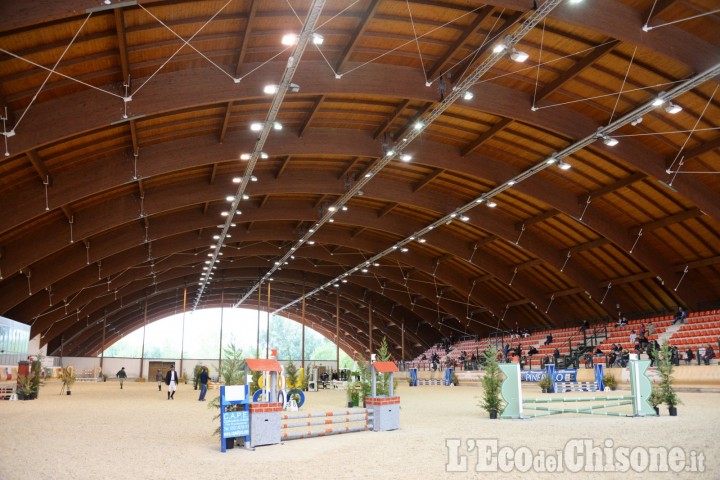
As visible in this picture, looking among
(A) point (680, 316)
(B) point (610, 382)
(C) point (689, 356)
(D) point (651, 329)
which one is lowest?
(B) point (610, 382)

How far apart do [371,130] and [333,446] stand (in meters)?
15.4

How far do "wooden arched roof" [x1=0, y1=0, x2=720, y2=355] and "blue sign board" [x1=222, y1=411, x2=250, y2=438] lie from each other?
365 inches

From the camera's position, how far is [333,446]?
10.9 metres

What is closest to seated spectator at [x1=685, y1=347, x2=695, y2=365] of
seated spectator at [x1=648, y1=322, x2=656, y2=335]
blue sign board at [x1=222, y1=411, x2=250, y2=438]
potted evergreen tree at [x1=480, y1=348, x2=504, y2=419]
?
seated spectator at [x1=648, y1=322, x2=656, y2=335]

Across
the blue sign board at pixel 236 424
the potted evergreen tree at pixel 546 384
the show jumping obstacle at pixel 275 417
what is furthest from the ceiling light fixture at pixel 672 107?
the blue sign board at pixel 236 424

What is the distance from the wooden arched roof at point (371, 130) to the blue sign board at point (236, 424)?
9.26m

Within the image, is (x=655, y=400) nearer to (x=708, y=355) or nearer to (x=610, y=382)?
(x=610, y=382)

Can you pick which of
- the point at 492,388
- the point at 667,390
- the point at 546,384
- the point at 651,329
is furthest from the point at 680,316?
the point at 492,388

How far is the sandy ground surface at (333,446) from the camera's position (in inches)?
315

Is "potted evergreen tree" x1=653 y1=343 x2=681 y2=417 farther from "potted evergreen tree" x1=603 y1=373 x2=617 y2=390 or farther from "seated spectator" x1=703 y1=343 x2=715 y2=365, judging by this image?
"seated spectator" x1=703 y1=343 x2=715 y2=365

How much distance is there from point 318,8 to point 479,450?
33.5 ft

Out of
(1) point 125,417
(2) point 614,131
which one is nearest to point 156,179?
(1) point 125,417

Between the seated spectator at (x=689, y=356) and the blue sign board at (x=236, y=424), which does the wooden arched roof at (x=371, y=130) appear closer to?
the seated spectator at (x=689, y=356)

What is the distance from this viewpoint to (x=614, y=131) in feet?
73.4
